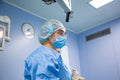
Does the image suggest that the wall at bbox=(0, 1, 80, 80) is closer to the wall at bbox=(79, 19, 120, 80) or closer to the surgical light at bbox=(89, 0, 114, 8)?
the surgical light at bbox=(89, 0, 114, 8)

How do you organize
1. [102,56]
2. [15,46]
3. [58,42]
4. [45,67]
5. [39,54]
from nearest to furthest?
1. [45,67]
2. [39,54]
3. [58,42]
4. [15,46]
5. [102,56]

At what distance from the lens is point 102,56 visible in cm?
347

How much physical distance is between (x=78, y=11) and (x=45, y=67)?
6.91 ft

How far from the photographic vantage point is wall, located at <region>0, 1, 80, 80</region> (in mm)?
2451

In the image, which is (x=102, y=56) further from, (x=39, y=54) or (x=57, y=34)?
(x=39, y=54)

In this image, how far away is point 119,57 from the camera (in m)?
3.24

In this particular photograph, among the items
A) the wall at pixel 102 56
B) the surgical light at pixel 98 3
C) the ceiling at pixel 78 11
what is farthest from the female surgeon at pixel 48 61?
the wall at pixel 102 56

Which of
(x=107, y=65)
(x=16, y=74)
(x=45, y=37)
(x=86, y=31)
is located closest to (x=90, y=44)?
(x=86, y=31)

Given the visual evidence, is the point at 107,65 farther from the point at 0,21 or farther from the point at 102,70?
the point at 0,21

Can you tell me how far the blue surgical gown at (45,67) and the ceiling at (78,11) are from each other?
163 centimetres

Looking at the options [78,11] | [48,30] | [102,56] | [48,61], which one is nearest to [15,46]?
[48,30]

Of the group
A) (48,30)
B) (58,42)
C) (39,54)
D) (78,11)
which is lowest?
(39,54)

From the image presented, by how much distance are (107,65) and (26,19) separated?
174 centimetres

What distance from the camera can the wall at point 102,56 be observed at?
3.28 m
